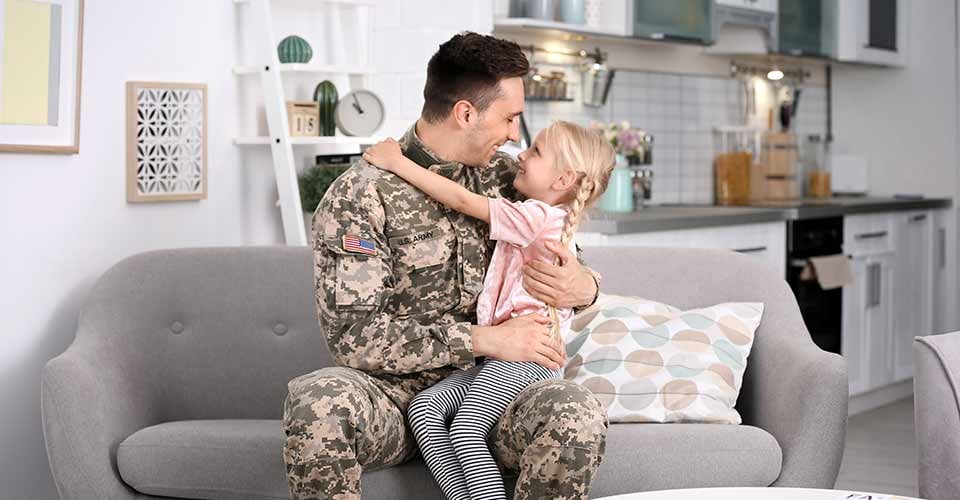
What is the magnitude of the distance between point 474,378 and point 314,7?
6.11 ft

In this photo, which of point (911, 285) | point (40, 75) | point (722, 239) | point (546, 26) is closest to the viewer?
point (40, 75)

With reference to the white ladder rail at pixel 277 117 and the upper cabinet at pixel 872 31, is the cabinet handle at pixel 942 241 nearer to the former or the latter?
the upper cabinet at pixel 872 31

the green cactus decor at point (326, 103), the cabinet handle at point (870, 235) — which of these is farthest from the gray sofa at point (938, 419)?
the cabinet handle at point (870, 235)

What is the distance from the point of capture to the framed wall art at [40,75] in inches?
127

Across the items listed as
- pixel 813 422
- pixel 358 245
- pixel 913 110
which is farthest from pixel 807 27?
pixel 358 245

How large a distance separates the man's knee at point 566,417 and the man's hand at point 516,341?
12cm

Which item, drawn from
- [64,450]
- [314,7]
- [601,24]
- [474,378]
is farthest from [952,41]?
[64,450]

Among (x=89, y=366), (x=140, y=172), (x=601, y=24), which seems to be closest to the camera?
(x=89, y=366)

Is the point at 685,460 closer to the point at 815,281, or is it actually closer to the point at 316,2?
the point at 316,2

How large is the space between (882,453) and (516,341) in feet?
8.97

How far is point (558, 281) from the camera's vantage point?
2.50 metres

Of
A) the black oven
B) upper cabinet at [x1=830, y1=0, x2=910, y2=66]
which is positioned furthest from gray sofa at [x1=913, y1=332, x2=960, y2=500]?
upper cabinet at [x1=830, y1=0, x2=910, y2=66]

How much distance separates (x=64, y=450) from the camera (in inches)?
108

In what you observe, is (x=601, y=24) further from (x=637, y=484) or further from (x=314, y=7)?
Result: (x=637, y=484)
